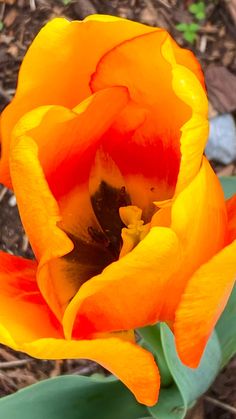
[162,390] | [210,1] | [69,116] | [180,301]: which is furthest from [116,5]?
[180,301]

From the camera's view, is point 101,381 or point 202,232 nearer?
point 202,232

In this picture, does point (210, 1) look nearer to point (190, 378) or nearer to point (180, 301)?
point (190, 378)

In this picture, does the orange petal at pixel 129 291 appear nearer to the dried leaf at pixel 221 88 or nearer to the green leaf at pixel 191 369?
the green leaf at pixel 191 369

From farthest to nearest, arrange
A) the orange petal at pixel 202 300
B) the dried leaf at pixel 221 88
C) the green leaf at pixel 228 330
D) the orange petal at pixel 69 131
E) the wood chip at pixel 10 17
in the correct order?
the wood chip at pixel 10 17 < the dried leaf at pixel 221 88 < the green leaf at pixel 228 330 < the orange petal at pixel 69 131 < the orange petal at pixel 202 300

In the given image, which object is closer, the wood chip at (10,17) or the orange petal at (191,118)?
the orange petal at (191,118)

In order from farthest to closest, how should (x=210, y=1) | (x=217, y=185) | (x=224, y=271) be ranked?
(x=210, y=1), (x=217, y=185), (x=224, y=271)

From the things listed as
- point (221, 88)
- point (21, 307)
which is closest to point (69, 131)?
point (21, 307)


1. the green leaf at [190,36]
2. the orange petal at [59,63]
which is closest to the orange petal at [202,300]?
the orange petal at [59,63]

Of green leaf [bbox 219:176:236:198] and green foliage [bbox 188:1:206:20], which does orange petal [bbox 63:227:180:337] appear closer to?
green leaf [bbox 219:176:236:198]
